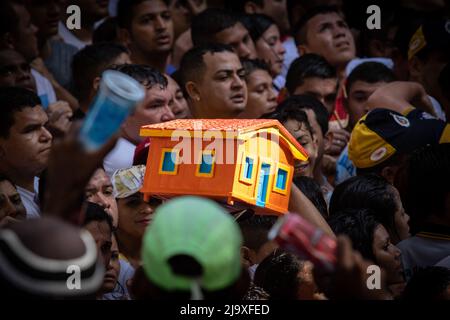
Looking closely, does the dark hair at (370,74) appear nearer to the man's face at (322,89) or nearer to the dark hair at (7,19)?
Result: the man's face at (322,89)

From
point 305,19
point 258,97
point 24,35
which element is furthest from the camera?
point 305,19

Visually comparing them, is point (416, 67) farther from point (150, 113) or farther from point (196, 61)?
point (150, 113)

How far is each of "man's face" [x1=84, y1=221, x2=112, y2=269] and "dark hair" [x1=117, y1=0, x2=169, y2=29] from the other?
2826 millimetres

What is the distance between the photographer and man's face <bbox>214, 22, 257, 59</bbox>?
7648mm

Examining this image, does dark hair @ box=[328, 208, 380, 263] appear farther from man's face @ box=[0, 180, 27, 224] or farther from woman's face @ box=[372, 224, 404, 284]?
man's face @ box=[0, 180, 27, 224]

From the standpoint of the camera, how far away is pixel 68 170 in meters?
2.64

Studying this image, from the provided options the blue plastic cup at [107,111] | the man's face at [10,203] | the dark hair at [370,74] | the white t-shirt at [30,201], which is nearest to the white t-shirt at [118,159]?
the white t-shirt at [30,201]

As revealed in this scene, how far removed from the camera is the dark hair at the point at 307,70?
7.48 m

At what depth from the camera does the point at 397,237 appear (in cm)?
566

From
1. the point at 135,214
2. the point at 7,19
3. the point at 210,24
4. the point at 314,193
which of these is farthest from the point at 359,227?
the point at 7,19

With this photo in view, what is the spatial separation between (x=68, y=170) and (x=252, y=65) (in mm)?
4781

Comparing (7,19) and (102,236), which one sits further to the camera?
(7,19)
